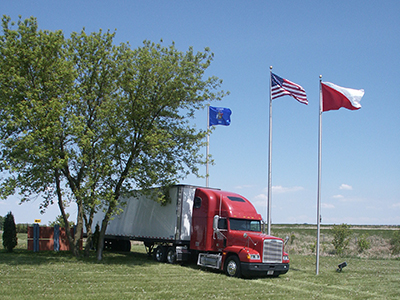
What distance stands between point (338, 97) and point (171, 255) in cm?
1152

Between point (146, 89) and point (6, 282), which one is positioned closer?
point (6, 282)

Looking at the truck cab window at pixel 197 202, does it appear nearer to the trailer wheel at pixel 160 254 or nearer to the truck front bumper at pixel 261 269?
the trailer wheel at pixel 160 254

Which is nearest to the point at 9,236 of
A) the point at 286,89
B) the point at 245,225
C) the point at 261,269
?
the point at 245,225

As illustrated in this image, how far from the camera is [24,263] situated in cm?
1956

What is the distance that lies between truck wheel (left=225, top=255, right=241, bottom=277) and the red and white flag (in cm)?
869

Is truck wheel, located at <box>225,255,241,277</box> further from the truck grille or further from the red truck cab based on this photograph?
the truck grille

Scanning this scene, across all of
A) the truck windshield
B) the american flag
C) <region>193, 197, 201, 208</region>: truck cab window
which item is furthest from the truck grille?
the american flag

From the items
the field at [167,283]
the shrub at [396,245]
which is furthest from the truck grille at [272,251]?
the shrub at [396,245]

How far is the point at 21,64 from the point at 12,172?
5.29 metres

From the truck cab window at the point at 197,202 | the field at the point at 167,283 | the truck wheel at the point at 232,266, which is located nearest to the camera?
the field at the point at 167,283

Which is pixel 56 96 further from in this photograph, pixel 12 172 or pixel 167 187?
pixel 167 187

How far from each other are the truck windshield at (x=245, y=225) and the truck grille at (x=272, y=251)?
1.77 m

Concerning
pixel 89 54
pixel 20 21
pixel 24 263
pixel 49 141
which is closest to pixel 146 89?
pixel 89 54

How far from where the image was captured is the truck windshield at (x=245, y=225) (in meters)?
18.5
